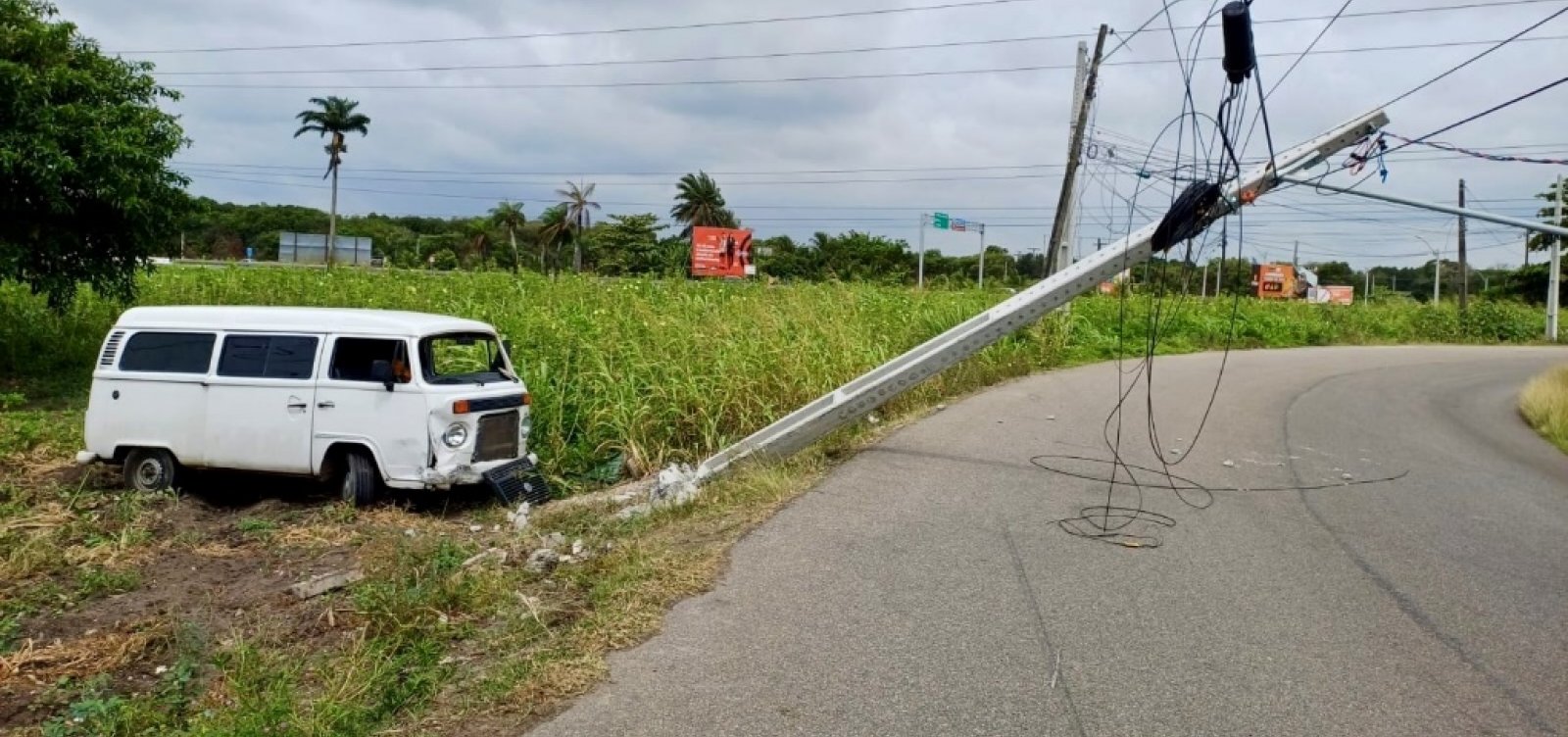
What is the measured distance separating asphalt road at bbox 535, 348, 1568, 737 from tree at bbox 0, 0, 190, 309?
37.0 feet

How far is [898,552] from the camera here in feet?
22.5

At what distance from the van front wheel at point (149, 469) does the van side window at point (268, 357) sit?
3.46ft

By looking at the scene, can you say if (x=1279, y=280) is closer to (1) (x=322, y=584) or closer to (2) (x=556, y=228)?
(2) (x=556, y=228)

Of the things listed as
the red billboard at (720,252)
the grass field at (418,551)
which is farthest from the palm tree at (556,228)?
the grass field at (418,551)

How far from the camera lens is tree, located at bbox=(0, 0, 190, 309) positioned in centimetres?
1359

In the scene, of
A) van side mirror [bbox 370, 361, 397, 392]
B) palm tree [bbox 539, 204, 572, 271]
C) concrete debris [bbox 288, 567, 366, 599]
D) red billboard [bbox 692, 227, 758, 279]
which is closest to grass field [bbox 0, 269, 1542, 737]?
concrete debris [bbox 288, 567, 366, 599]

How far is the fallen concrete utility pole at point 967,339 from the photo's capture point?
362 inches

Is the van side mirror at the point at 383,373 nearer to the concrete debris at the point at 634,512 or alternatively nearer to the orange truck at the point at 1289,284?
the concrete debris at the point at 634,512

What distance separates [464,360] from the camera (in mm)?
12172

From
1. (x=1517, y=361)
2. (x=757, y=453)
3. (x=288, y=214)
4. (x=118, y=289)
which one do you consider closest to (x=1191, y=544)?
(x=757, y=453)

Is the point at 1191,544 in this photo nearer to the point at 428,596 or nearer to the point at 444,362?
the point at 428,596

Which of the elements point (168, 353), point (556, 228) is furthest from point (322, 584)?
point (556, 228)

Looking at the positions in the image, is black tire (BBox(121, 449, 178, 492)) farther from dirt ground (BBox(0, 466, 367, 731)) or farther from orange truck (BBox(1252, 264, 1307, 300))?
orange truck (BBox(1252, 264, 1307, 300))

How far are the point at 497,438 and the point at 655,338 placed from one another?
3533 mm
